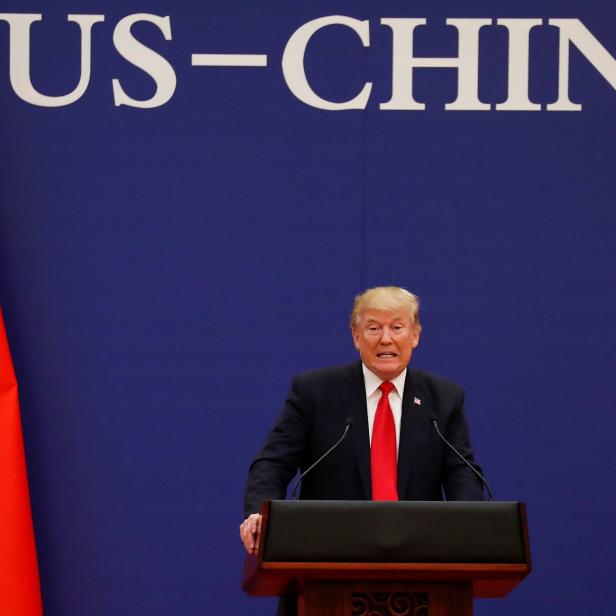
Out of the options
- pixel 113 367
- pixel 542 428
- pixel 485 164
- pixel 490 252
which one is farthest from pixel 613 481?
pixel 113 367

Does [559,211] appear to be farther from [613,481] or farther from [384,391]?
[384,391]

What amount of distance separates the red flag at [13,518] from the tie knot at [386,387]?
62.6 inches

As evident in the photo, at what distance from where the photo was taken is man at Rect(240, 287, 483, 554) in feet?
8.80

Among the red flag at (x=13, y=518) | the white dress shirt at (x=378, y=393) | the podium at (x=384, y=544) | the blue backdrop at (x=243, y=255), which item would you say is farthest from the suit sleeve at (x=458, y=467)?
the red flag at (x=13, y=518)

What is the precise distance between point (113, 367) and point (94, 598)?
82 cm

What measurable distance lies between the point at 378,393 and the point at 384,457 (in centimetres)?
18

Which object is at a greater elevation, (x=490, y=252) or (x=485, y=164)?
(x=485, y=164)

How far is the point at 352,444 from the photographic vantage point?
2691 mm

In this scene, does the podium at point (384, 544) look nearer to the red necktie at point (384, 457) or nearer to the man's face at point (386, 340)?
the red necktie at point (384, 457)

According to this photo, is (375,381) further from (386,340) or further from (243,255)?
(243,255)

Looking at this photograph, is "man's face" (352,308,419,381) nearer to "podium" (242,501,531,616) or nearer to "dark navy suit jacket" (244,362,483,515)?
"dark navy suit jacket" (244,362,483,515)

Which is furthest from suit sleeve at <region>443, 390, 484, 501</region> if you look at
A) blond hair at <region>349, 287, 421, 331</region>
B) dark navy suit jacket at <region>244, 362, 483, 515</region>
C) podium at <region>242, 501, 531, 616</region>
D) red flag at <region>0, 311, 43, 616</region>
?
red flag at <region>0, 311, 43, 616</region>

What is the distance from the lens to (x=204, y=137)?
13.3 ft

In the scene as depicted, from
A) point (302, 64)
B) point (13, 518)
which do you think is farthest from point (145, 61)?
point (13, 518)
